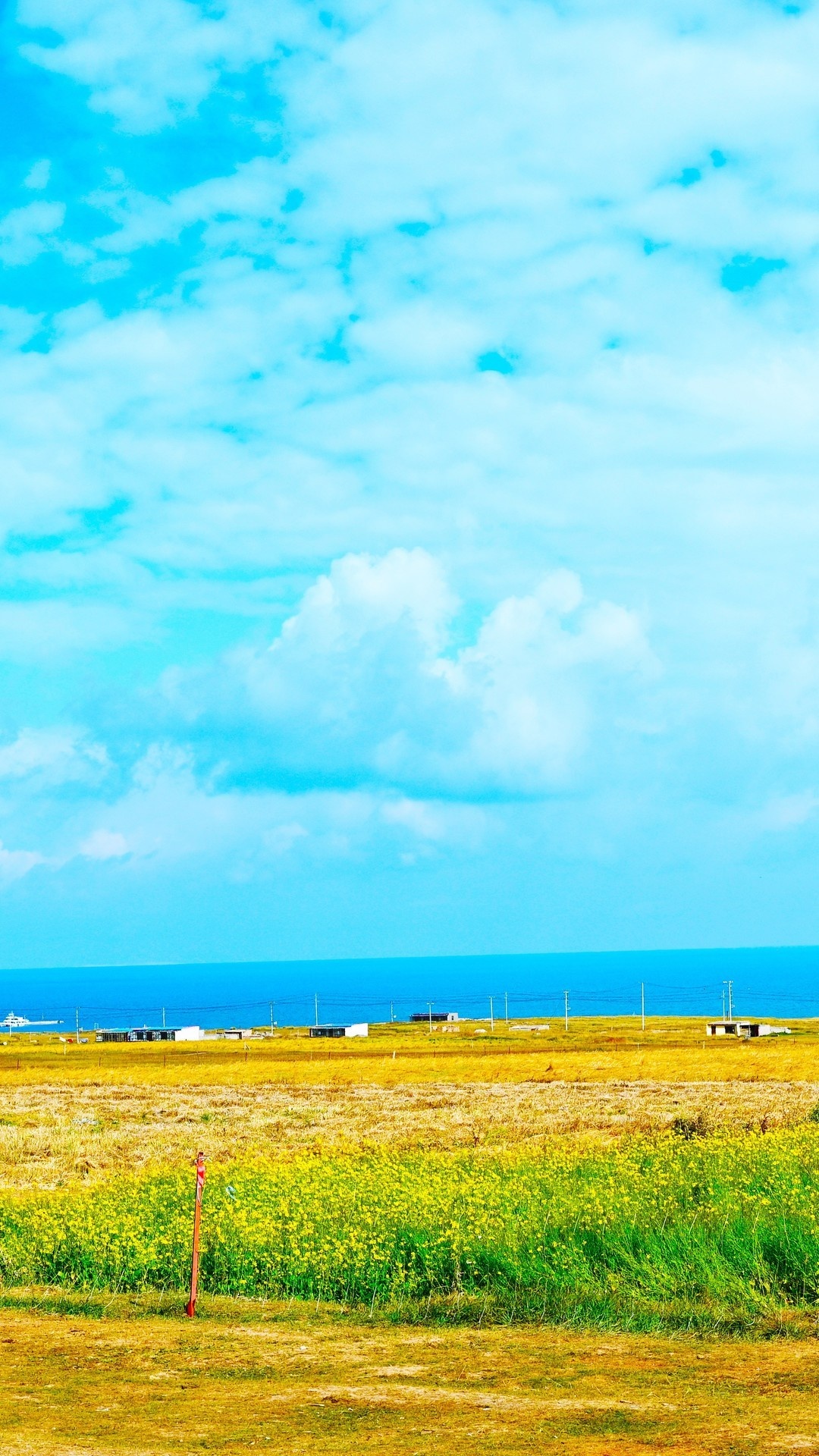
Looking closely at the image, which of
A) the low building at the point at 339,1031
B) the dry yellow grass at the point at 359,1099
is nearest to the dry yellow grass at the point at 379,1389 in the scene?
the dry yellow grass at the point at 359,1099

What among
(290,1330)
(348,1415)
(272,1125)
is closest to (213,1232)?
(290,1330)

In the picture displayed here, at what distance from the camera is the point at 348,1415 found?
14023mm

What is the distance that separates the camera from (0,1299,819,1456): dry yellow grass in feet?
A: 42.6

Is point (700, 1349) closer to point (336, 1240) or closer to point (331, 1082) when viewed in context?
point (336, 1240)

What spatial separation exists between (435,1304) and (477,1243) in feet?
3.87

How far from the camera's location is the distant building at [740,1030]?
131m

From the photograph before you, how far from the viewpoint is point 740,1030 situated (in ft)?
435

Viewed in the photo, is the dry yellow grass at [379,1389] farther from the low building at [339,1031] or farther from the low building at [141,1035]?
the low building at [141,1035]

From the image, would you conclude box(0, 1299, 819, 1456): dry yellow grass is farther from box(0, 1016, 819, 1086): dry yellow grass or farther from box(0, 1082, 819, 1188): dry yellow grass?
box(0, 1016, 819, 1086): dry yellow grass

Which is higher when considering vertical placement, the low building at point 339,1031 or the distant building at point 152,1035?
the low building at point 339,1031

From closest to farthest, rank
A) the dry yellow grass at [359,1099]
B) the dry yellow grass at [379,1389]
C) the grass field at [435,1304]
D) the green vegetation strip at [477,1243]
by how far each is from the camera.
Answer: the dry yellow grass at [379,1389] < the grass field at [435,1304] < the green vegetation strip at [477,1243] < the dry yellow grass at [359,1099]

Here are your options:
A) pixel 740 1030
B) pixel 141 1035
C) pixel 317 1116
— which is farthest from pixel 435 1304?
pixel 141 1035

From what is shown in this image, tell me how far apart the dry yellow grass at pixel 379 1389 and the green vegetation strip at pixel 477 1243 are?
1.19 meters

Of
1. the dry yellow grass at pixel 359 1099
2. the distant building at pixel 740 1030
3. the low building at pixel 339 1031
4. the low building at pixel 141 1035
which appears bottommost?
the dry yellow grass at pixel 359 1099
